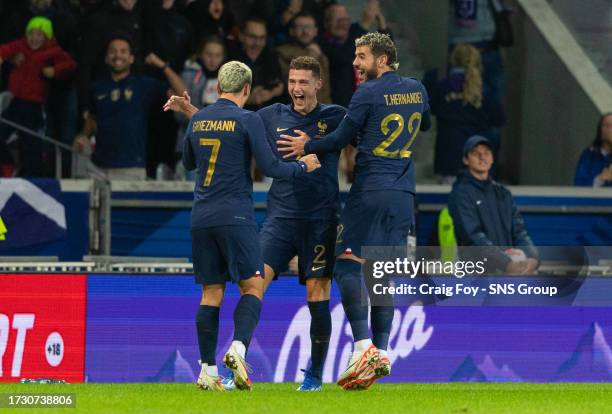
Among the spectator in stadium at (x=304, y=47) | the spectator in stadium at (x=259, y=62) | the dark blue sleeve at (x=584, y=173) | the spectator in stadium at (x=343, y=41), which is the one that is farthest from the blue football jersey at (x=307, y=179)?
the dark blue sleeve at (x=584, y=173)

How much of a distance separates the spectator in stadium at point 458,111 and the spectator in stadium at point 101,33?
314 centimetres

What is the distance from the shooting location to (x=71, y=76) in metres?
16.6

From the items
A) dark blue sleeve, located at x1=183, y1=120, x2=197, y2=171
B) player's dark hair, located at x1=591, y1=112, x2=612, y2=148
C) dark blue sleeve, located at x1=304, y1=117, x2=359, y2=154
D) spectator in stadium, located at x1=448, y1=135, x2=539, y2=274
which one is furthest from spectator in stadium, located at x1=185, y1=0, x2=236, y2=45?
dark blue sleeve, located at x1=183, y1=120, x2=197, y2=171

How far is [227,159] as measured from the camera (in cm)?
1073

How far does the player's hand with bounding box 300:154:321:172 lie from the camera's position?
35.9 ft

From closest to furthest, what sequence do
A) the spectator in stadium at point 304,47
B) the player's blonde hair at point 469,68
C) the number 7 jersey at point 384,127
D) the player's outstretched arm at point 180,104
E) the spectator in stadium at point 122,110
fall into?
the player's outstretched arm at point 180,104
the number 7 jersey at point 384,127
the spectator in stadium at point 122,110
the spectator in stadium at point 304,47
the player's blonde hair at point 469,68

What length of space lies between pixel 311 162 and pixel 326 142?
276 mm

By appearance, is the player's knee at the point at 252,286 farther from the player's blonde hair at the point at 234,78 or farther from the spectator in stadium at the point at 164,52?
the spectator in stadium at the point at 164,52

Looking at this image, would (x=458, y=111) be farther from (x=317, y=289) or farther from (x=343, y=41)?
(x=317, y=289)

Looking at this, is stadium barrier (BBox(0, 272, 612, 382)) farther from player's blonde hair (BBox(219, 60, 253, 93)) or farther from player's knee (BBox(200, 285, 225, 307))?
player's blonde hair (BBox(219, 60, 253, 93))

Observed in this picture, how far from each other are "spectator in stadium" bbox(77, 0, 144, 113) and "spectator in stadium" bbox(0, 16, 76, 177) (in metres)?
0.28

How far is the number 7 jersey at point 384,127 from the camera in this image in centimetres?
1118

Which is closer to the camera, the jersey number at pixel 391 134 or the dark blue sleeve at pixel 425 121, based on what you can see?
the jersey number at pixel 391 134

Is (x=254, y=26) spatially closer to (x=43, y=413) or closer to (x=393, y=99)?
(x=393, y=99)
